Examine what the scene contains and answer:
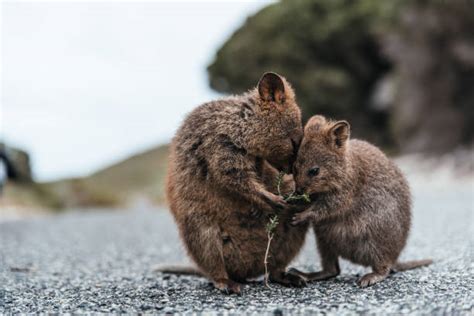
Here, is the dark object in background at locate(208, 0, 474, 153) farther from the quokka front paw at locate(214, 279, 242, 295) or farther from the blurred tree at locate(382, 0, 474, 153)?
the quokka front paw at locate(214, 279, 242, 295)

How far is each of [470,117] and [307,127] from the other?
63.7 ft

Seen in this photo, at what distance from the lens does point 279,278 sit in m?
6.11

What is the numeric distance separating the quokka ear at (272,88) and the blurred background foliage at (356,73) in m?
15.9

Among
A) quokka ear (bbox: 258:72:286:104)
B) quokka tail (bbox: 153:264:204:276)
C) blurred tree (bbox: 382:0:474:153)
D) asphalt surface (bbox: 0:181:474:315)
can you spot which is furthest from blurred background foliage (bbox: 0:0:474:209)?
quokka ear (bbox: 258:72:286:104)

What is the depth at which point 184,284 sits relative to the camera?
6391mm

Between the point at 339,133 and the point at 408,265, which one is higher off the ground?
the point at 339,133

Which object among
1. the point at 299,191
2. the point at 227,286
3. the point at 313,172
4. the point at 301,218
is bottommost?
the point at 227,286

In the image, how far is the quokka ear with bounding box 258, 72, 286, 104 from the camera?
19.5 feet

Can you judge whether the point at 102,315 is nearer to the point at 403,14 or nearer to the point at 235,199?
the point at 235,199

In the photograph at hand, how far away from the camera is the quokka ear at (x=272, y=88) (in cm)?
593

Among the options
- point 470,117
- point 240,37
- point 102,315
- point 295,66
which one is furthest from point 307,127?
point 240,37

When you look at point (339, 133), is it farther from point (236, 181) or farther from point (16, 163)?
point (16, 163)

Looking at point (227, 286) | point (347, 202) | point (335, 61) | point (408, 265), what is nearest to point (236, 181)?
point (227, 286)

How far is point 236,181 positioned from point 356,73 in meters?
29.9
